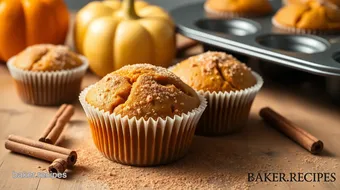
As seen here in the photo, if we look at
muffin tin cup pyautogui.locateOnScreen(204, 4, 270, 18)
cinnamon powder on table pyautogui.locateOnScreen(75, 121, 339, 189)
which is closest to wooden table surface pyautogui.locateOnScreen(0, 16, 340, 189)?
cinnamon powder on table pyautogui.locateOnScreen(75, 121, 339, 189)

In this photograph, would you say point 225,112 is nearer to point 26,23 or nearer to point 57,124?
point 57,124

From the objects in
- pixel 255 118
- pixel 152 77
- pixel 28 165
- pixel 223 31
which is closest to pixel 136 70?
pixel 152 77

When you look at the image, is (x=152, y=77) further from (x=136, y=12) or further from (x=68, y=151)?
(x=136, y=12)

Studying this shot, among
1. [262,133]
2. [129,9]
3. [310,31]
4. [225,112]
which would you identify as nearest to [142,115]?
[225,112]

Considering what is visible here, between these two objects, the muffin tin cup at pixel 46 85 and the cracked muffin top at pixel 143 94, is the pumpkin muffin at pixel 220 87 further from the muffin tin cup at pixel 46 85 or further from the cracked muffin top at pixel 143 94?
the muffin tin cup at pixel 46 85

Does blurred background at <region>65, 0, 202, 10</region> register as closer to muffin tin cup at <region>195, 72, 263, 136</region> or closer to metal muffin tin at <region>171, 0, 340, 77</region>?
metal muffin tin at <region>171, 0, 340, 77</region>
